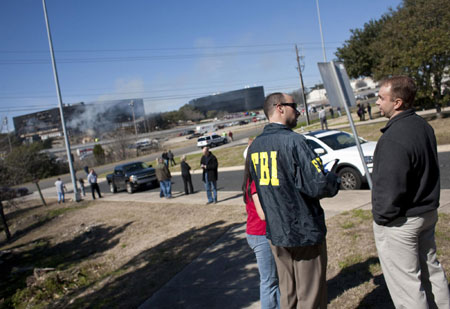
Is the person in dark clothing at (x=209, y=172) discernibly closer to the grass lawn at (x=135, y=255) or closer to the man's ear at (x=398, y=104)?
the grass lawn at (x=135, y=255)

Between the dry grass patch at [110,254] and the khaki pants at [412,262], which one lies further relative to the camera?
the dry grass patch at [110,254]

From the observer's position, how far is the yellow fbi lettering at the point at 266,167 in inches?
100

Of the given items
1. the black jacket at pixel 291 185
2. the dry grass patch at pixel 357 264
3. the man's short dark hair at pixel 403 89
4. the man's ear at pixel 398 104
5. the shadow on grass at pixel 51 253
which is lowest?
the shadow on grass at pixel 51 253

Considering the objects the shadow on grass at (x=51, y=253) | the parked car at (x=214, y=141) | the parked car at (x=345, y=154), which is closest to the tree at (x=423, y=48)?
the parked car at (x=345, y=154)

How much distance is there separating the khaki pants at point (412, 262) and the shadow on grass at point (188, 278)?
1995mm

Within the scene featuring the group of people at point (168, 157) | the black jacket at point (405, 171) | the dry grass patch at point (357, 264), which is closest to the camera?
the black jacket at point (405, 171)

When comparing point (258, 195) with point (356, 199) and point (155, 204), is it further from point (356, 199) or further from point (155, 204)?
point (155, 204)

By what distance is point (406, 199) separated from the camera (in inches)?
95.4

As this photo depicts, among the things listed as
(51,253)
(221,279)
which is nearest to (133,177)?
(51,253)

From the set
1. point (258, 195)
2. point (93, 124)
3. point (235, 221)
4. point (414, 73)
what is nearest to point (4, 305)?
point (235, 221)

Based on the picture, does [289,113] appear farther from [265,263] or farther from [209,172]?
[209,172]

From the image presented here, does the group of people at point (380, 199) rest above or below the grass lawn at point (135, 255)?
above

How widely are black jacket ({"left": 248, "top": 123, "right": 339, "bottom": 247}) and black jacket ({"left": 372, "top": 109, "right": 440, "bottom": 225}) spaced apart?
12.9 inches

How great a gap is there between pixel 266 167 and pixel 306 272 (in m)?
0.81
